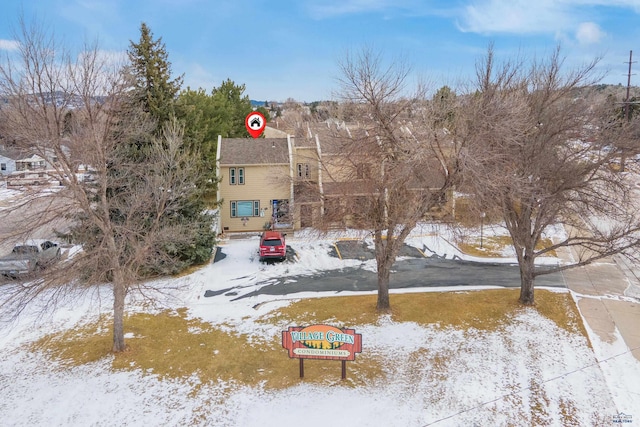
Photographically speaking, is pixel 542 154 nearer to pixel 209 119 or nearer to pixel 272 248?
pixel 272 248

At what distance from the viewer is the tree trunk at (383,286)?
1592cm

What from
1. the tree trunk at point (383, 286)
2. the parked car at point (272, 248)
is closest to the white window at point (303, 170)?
the parked car at point (272, 248)

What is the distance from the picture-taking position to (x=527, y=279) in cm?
1667

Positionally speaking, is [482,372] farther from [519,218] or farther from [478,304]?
[519,218]

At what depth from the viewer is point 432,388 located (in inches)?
453

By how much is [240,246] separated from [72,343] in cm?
1222

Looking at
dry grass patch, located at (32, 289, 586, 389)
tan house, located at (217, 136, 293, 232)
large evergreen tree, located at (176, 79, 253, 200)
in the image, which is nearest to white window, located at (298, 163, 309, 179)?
tan house, located at (217, 136, 293, 232)

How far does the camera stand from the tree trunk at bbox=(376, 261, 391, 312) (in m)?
15.9

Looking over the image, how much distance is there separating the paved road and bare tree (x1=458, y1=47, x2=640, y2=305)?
3.91 meters

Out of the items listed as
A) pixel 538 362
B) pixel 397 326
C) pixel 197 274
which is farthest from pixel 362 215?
pixel 197 274

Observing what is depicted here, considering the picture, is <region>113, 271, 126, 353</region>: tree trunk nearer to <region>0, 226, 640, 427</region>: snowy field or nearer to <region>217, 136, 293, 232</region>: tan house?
<region>0, 226, 640, 427</region>: snowy field

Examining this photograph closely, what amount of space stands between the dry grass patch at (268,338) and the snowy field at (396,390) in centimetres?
43

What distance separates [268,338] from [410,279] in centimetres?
857

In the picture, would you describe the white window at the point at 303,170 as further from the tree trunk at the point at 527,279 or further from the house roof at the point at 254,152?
the tree trunk at the point at 527,279
